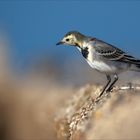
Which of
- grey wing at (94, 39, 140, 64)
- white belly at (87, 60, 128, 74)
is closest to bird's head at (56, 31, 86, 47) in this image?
grey wing at (94, 39, 140, 64)

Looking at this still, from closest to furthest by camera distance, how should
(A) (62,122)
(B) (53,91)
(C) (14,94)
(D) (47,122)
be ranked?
(A) (62,122), (D) (47,122), (B) (53,91), (C) (14,94)

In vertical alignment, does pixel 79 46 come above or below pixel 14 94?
above

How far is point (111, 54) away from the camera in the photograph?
17.6 metres

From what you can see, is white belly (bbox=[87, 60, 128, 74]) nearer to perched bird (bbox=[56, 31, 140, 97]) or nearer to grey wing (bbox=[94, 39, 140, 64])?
perched bird (bbox=[56, 31, 140, 97])

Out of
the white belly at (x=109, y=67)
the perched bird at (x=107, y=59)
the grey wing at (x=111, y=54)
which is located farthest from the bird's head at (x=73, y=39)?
the white belly at (x=109, y=67)

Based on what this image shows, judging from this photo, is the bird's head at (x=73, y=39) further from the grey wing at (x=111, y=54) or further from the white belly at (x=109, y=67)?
the white belly at (x=109, y=67)

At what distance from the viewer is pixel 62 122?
16.6 meters

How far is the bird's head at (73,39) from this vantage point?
18031 mm

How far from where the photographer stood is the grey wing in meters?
17.4

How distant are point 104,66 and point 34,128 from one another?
427 centimetres

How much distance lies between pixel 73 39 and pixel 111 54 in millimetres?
1079

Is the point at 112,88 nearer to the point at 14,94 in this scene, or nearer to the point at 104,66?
the point at 104,66

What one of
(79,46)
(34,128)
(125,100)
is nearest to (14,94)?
(34,128)

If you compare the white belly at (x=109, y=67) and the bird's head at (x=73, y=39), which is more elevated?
the bird's head at (x=73, y=39)
